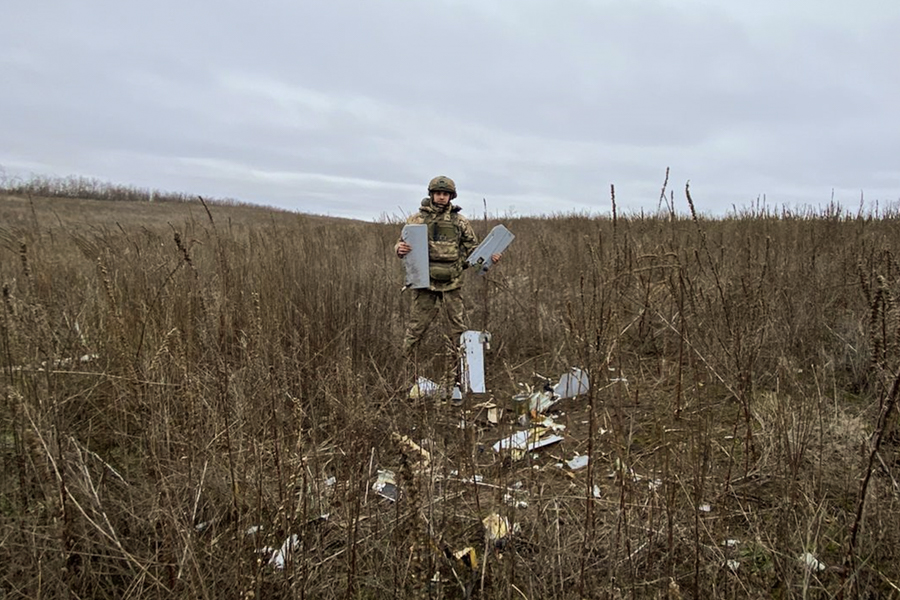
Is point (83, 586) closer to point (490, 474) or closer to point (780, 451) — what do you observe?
point (490, 474)

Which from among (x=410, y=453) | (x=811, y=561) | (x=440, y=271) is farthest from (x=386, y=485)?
(x=440, y=271)

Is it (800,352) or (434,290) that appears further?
(434,290)

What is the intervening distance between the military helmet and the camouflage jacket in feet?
0.37

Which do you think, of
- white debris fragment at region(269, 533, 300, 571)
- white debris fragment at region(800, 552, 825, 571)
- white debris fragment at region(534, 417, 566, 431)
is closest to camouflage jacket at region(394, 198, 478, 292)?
white debris fragment at region(534, 417, 566, 431)

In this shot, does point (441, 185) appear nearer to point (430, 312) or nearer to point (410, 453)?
Answer: point (430, 312)

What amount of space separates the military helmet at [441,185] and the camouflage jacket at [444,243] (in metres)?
0.11

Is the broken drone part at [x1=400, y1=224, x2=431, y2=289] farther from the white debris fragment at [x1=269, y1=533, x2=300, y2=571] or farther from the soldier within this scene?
the white debris fragment at [x1=269, y1=533, x2=300, y2=571]

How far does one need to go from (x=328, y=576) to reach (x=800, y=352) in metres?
3.62

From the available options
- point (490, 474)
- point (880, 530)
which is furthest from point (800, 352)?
point (490, 474)

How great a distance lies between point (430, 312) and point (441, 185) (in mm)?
1102

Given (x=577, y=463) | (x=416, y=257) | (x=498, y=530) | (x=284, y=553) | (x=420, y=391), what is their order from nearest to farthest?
(x=284, y=553) < (x=498, y=530) < (x=420, y=391) < (x=577, y=463) < (x=416, y=257)

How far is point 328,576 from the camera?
64.9 inches

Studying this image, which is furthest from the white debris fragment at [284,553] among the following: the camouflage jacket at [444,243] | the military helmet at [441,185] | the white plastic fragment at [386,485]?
the military helmet at [441,185]

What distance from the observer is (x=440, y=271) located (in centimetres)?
417
